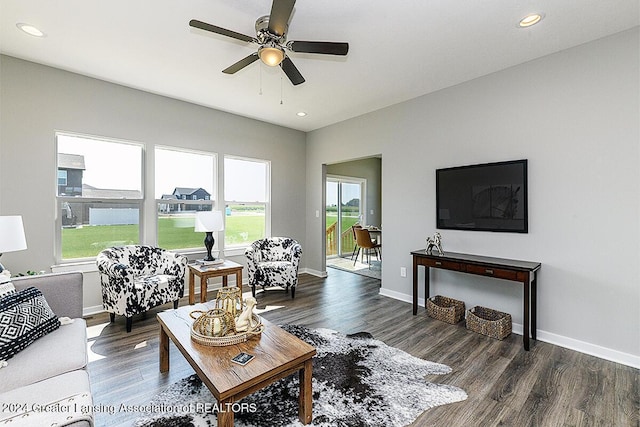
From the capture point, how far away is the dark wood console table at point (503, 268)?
2580mm

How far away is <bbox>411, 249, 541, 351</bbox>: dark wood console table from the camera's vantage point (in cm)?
258

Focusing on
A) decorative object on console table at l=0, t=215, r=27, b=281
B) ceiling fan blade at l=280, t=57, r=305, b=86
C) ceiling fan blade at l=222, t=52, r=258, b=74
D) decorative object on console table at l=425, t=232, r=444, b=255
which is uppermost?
ceiling fan blade at l=222, t=52, r=258, b=74

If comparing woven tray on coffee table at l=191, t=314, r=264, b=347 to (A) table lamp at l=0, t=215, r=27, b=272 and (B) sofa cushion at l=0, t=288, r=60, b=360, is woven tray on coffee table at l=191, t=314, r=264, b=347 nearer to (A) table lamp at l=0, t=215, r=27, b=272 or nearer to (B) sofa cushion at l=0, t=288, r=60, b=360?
(B) sofa cushion at l=0, t=288, r=60, b=360

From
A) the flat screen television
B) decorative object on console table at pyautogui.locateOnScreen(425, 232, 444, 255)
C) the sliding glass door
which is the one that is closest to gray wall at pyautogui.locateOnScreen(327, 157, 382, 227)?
the sliding glass door

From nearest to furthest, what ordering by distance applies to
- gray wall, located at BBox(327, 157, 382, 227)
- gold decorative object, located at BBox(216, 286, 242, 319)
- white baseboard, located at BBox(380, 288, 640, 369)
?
gold decorative object, located at BBox(216, 286, 242, 319)
white baseboard, located at BBox(380, 288, 640, 369)
gray wall, located at BBox(327, 157, 382, 227)

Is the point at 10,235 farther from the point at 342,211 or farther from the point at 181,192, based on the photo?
the point at 342,211

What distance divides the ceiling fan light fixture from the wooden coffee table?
76.0 inches

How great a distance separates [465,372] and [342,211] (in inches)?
214

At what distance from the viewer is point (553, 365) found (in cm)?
237

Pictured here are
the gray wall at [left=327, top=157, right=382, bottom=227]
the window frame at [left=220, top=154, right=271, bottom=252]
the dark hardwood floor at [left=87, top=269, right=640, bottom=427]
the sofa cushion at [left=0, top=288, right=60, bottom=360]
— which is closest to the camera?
the sofa cushion at [left=0, top=288, right=60, bottom=360]

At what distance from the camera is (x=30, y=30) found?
248 cm

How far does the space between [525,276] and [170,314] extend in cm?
303

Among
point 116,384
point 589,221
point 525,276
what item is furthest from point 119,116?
point 589,221

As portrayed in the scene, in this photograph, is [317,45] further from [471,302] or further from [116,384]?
[471,302]
